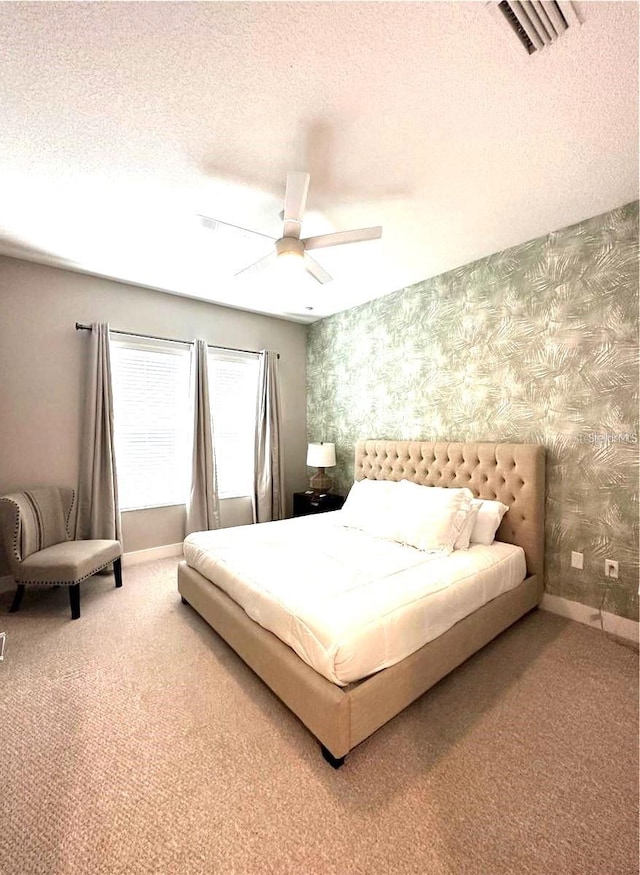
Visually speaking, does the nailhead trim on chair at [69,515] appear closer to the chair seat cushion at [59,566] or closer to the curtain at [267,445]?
the chair seat cushion at [59,566]

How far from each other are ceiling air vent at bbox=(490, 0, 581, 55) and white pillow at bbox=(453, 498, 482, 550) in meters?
2.40

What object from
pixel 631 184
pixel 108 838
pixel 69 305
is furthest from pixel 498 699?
pixel 69 305

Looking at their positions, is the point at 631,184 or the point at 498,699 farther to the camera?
the point at 631,184

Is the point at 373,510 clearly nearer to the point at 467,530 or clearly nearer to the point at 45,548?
the point at 467,530

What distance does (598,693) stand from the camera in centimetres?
190

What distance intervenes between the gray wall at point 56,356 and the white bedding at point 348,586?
63.2 inches

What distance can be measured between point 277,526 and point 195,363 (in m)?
2.05

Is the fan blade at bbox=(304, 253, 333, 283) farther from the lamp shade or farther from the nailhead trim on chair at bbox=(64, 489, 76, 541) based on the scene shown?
the nailhead trim on chair at bbox=(64, 489, 76, 541)

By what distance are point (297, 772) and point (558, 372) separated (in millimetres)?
2874

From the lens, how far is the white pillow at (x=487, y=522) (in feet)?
8.70

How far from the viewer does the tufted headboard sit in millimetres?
2658

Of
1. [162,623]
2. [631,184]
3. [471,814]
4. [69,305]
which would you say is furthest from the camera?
[69,305]

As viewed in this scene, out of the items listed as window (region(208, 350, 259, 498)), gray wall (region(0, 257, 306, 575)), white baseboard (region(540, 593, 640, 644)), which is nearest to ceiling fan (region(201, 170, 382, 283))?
gray wall (region(0, 257, 306, 575))

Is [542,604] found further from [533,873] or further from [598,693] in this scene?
[533,873]
